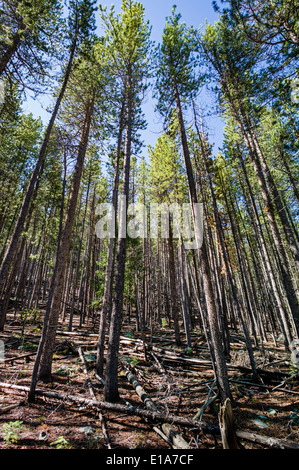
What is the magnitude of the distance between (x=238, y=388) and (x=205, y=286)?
4101 mm

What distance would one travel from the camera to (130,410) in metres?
4.51

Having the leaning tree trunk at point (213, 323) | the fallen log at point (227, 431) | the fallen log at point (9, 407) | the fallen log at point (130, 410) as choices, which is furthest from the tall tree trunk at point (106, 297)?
the fallen log at point (227, 431)

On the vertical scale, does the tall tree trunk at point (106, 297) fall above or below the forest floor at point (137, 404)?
above

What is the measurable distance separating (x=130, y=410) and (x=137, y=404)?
29.2 inches

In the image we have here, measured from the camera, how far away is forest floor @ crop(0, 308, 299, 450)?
12.1 ft

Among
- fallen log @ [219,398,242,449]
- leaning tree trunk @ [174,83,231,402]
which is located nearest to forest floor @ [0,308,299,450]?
leaning tree trunk @ [174,83,231,402]

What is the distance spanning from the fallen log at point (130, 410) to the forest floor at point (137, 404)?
6cm

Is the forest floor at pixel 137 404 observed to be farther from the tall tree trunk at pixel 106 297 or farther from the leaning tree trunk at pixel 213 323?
the tall tree trunk at pixel 106 297

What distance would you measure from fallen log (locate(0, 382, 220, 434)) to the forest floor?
6 cm

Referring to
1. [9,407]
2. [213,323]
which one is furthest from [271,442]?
[9,407]

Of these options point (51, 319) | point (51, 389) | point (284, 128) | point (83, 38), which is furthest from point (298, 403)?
point (83, 38)

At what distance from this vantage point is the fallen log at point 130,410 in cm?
407
